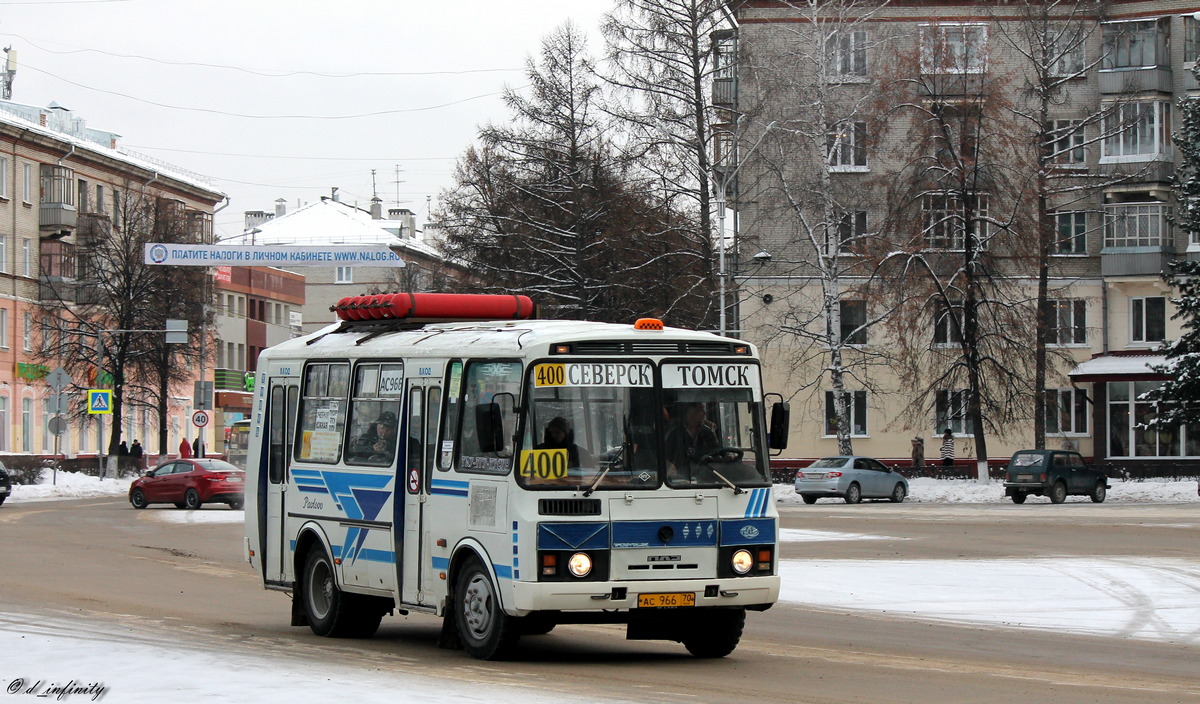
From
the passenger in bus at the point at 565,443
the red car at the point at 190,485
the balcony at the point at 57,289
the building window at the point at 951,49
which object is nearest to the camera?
the passenger in bus at the point at 565,443

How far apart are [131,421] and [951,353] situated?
41868 millimetres

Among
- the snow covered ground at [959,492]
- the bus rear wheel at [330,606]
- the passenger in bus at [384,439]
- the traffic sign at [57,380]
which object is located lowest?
the snow covered ground at [959,492]

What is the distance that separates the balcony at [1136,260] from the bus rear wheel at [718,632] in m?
51.6

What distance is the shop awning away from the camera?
2373 inches

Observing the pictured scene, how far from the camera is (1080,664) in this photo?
12.8 metres

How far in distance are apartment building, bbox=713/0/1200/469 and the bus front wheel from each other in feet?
119

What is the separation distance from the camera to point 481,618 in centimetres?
A: 1238

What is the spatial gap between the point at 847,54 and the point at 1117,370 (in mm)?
15180

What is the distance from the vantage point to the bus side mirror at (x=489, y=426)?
11867 millimetres

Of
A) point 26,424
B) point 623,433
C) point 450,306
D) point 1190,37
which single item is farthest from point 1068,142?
point 623,433

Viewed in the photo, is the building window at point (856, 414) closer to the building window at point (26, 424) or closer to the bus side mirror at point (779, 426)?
the building window at point (26, 424)

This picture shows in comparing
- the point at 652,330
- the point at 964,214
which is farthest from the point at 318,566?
the point at 964,214

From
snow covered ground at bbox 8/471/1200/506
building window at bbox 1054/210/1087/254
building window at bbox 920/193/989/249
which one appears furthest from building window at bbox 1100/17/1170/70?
snow covered ground at bbox 8/471/1200/506

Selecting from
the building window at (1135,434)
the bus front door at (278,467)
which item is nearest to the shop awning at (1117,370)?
the building window at (1135,434)
